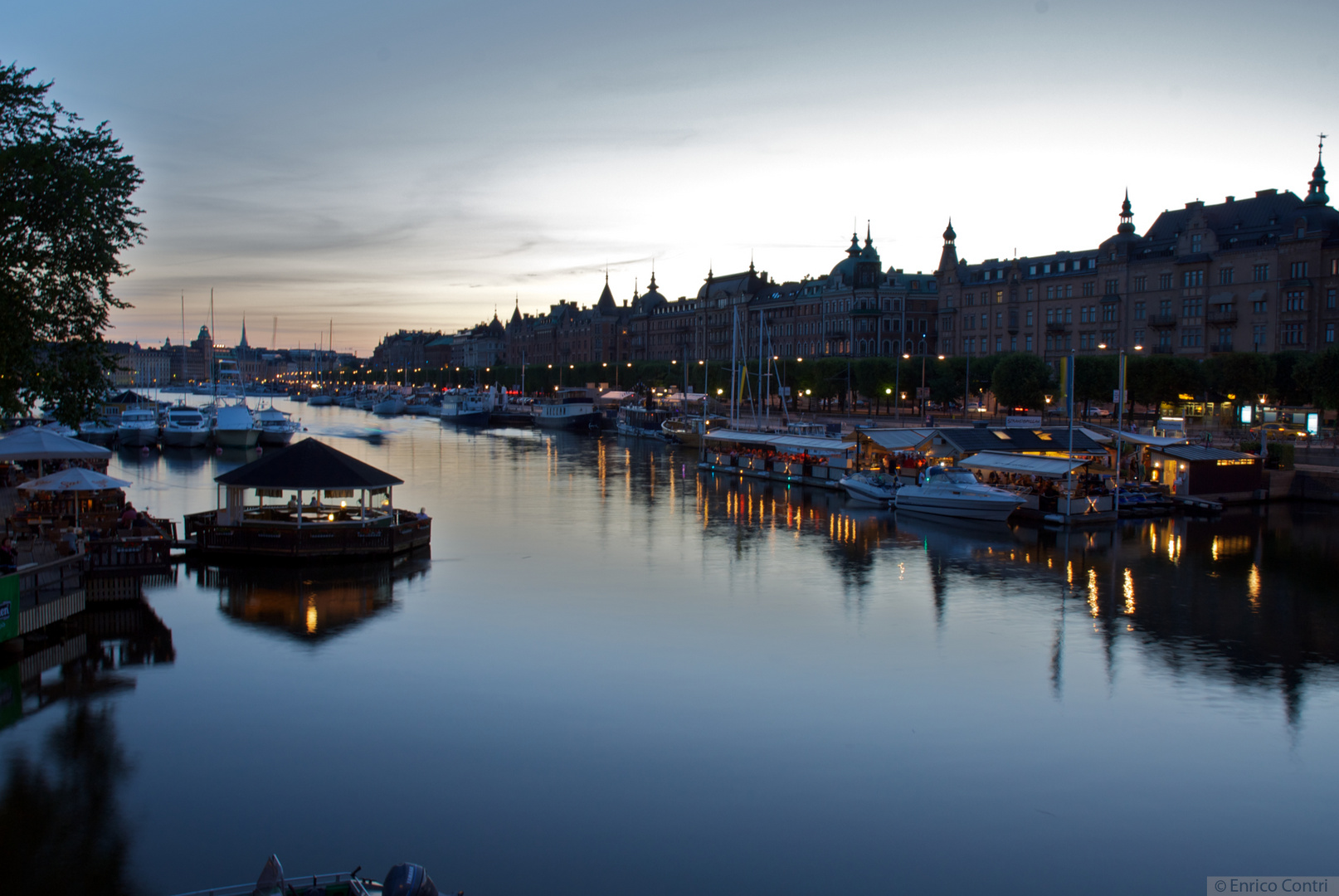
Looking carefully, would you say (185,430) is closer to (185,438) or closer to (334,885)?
(185,438)

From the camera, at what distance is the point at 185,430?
8256 centimetres

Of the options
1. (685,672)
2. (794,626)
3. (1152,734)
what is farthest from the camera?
(794,626)

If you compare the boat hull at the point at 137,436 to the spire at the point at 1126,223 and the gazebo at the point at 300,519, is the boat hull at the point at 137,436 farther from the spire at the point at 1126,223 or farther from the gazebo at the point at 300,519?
the spire at the point at 1126,223

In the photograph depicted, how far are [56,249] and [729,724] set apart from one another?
18734 millimetres

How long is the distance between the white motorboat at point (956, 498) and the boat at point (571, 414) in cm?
6854

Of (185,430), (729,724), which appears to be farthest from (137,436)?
A: (729,724)

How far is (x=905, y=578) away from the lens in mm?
31656

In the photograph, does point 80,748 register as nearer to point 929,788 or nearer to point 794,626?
point 929,788

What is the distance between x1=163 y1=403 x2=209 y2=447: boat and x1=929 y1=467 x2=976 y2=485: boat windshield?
62.2 m

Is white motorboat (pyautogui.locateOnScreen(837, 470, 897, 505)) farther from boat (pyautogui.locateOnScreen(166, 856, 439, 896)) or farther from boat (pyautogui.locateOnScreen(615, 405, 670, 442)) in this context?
boat (pyautogui.locateOnScreen(615, 405, 670, 442))

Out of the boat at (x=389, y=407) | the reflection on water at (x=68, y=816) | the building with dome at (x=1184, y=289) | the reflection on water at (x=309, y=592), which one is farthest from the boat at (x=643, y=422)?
the reflection on water at (x=68, y=816)

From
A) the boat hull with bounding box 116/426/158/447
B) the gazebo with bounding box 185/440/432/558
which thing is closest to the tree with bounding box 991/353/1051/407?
the gazebo with bounding box 185/440/432/558

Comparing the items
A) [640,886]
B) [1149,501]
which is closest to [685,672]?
[640,886]

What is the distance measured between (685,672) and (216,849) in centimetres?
1014
